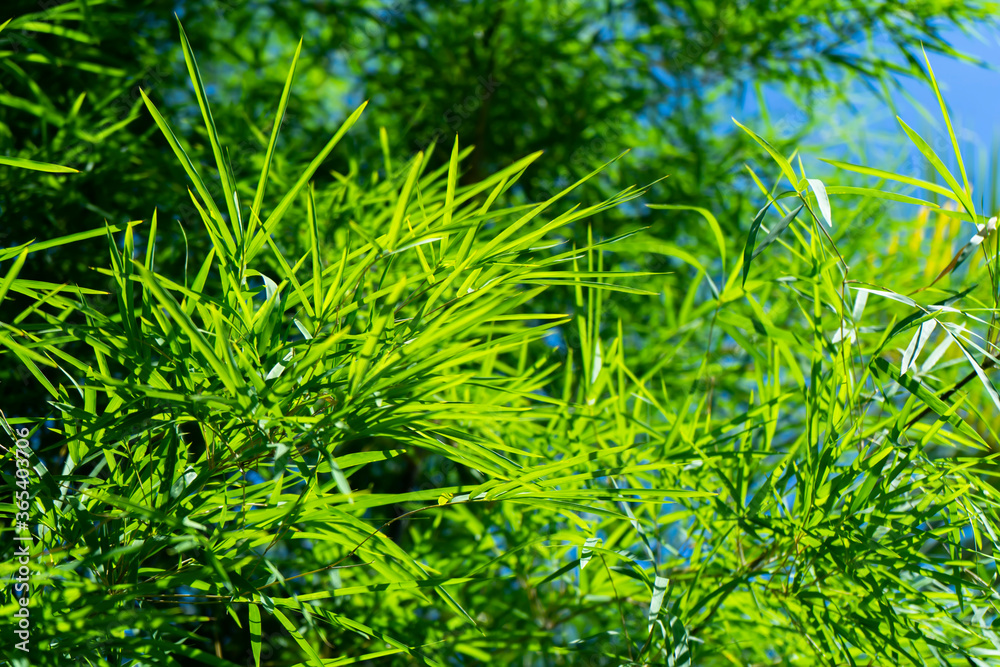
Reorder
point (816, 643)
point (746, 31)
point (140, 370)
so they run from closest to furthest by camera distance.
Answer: point (140, 370) → point (816, 643) → point (746, 31)

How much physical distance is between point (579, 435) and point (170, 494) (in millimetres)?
291

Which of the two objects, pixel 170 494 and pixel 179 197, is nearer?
pixel 170 494

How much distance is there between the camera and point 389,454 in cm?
32

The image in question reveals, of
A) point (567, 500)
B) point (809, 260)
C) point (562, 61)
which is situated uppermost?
point (562, 61)

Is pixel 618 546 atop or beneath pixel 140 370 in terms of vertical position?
beneath

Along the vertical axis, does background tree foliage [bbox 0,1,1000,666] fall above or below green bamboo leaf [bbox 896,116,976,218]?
below

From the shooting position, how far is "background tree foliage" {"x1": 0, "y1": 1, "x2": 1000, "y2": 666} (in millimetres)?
305

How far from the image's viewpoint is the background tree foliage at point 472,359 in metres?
0.31

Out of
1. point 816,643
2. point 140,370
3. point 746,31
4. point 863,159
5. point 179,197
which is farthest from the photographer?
point 863,159

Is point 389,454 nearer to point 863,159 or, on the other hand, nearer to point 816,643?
point 816,643

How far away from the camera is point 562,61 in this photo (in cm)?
96

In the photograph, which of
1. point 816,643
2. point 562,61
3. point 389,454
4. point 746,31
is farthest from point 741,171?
point 389,454

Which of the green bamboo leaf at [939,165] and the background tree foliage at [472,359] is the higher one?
the green bamboo leaf at [939,165]

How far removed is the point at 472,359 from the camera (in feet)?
0.97
